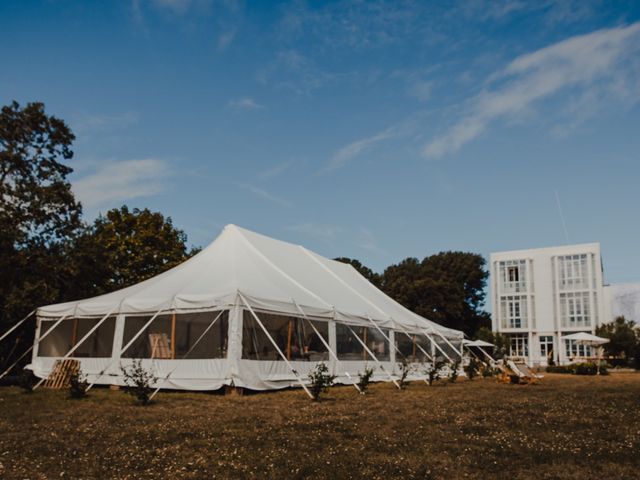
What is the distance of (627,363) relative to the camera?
105 feet

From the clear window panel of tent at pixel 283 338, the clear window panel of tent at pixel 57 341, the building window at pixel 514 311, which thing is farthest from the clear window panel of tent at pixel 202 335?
the building window at pixel 514 311

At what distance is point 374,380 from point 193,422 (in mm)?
9178

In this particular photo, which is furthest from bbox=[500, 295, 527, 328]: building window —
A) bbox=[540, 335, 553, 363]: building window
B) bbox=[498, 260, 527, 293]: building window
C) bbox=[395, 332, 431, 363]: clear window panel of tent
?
bbox=[395, 332, 431, 363]: clear window panel of tent

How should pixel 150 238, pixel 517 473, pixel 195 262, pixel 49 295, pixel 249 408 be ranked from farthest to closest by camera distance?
pixel 150 238 → pixel 49 295 → pixel 195 262 → pixel 249 408 → pixel 517 473

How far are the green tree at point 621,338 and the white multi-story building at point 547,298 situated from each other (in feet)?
20.3

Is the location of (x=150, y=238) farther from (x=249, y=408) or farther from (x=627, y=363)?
(x=627, y=363)

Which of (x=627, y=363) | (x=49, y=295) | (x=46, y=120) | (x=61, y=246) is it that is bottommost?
(x=627, y=363)

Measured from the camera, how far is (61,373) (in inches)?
498

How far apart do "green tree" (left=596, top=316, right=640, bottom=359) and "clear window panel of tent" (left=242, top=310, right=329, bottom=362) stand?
A: 2449 centimetres

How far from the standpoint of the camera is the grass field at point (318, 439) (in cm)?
473

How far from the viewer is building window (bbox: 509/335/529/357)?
4256 centimetres

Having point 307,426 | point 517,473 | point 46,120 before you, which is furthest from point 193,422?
point 46,120

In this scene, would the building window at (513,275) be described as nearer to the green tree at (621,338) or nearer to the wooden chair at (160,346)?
the green tree at (621,338)

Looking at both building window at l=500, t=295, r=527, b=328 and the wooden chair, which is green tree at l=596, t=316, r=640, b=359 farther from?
the wooden chair
